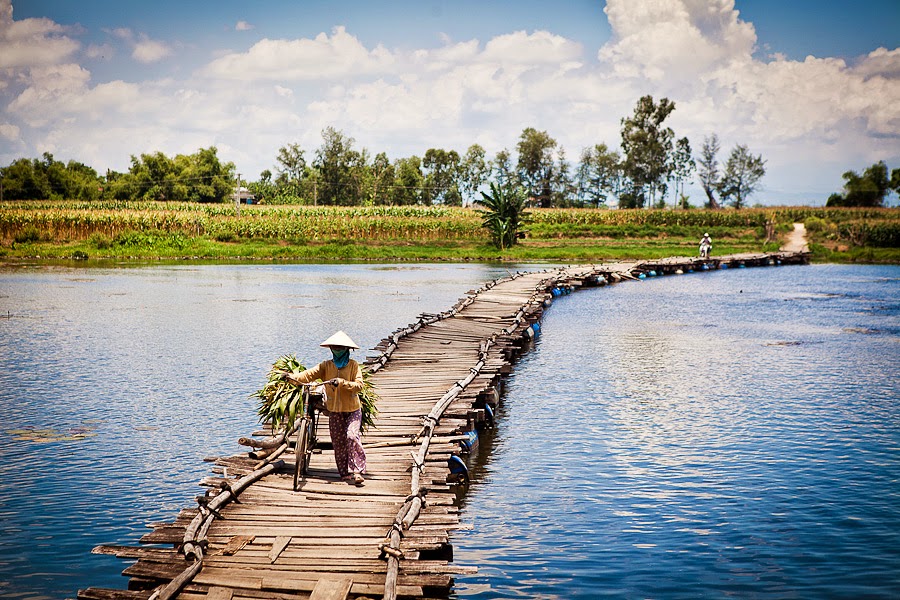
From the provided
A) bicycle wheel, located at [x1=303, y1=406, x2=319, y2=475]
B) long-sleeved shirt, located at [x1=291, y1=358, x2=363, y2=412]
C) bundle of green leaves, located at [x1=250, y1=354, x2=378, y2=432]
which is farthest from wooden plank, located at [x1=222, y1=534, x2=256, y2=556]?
bundle of green leaves, located at [x1=250, y1=354, x2=378, y2=432]

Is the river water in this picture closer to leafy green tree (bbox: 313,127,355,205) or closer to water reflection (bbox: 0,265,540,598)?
water reflection (bbox: 0,265,540,598)

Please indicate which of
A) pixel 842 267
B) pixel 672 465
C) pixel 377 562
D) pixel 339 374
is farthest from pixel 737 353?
pixel 842 267

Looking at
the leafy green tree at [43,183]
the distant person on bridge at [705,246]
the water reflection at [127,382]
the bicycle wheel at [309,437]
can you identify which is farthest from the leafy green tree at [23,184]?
the bicycle wheel at [309,437]

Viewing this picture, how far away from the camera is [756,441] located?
49.1ft

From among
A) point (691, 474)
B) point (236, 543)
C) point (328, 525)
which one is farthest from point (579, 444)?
point (236, 543)

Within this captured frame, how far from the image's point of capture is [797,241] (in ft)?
251

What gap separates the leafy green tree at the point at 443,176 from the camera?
110 m

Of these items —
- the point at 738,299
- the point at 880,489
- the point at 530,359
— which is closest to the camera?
the point at 880,489

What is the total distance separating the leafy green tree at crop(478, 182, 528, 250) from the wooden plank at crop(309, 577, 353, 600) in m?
55.3

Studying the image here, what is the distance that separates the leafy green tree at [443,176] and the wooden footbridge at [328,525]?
315ft

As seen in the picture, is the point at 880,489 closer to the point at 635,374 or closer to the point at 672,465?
the point at 672,465

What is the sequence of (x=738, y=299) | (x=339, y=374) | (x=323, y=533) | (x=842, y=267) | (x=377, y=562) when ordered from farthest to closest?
(x=842, y=267), (x=738, y=299), (x=339, y=374), (x=323, y=533), (x=377, y=562)

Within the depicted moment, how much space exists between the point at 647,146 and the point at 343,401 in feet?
310

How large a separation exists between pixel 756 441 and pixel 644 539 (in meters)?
5.36
